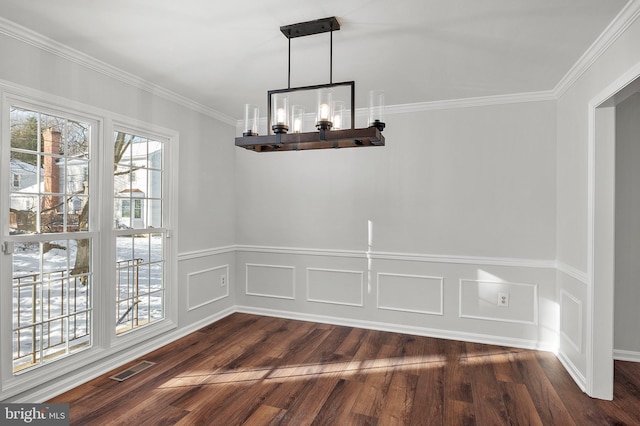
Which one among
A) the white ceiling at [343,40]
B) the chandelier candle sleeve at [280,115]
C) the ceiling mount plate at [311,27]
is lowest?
the chandelier candle sleeve at [280,115]

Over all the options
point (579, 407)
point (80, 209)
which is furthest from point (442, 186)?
point (80, 209)

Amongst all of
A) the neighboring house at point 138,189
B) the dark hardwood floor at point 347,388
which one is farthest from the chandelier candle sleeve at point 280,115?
the dark hardwood floor at point 347,388

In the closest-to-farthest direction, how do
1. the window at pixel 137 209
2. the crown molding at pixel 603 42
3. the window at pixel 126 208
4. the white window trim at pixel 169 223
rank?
1. the crown molding at pixel 603 42
2. the window at pixel 126 208
3. the window at pixel 137 209
4. the white window trim at pixel 169 223

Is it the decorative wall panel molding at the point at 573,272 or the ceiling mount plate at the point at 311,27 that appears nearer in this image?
the ceiling mount plate at the point at 311,27

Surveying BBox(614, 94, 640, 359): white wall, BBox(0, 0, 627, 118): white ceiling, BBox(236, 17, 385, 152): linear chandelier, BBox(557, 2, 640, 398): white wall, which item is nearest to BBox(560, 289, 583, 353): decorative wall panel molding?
BBox(557, 2, 640, 398): white wall

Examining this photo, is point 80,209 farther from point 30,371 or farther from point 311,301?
point 311,301

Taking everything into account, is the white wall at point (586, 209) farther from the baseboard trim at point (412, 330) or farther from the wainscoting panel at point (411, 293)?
the wainscoting panel at point (411, 293)

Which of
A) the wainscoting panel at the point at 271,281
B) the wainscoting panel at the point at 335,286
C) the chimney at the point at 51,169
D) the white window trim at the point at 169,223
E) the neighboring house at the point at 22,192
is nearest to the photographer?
the neighboring house at the point at 22,192

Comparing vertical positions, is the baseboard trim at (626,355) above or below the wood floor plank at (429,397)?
above

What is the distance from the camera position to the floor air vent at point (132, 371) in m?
3.00

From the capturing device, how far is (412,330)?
161 inches

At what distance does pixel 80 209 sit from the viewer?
297 cm

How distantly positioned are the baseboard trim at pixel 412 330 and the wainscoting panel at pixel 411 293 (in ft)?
0.69

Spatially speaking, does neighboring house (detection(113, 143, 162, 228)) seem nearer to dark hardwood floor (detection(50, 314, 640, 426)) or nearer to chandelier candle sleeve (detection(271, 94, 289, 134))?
dark hardwood floor (detection(50, 314, 640, 426))
